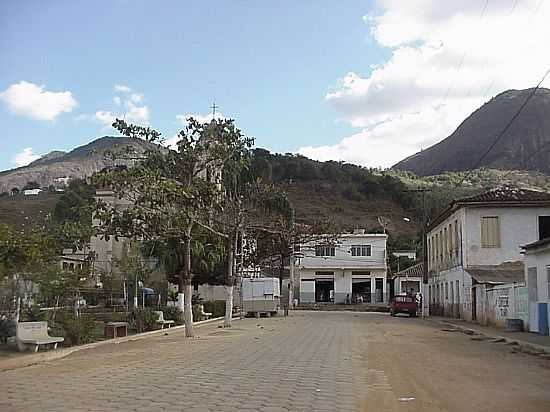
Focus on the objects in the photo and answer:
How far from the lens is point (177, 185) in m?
23.5

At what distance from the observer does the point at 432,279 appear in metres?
56.6

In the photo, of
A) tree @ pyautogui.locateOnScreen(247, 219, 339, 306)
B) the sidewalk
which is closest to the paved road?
the sidewalk

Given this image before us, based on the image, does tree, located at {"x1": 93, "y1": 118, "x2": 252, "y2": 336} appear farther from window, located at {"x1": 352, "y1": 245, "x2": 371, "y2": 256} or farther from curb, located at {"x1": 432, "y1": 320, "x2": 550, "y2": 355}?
window, located at {"x1": 352, "y1": 245, "x2": 371, "y2": 256}

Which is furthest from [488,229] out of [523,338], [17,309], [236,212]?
[17,309]

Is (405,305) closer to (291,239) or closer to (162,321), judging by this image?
(291,239)

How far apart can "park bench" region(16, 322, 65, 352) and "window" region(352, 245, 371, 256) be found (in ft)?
204

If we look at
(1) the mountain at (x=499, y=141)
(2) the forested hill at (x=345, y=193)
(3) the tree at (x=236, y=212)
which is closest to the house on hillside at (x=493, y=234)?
(3) the tree at (x=236, y=212)

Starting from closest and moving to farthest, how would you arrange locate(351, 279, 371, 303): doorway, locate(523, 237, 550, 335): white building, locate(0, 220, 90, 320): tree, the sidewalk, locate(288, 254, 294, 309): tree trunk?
locate(0, 220, 90, 320): tree < the sidewalk < locate(523, 237, 550, 335): white building < locate(288, 254, 294, 309): tree trunk < locate(351, 279, 371, 303): doorway

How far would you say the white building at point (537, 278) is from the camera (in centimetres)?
2581

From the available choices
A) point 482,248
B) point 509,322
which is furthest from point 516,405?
point 482,248

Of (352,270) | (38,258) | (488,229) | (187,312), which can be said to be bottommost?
(187,312)

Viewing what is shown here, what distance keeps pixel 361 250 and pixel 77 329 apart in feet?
199

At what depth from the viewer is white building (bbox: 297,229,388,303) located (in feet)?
259

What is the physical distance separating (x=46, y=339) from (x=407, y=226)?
3856 inches
